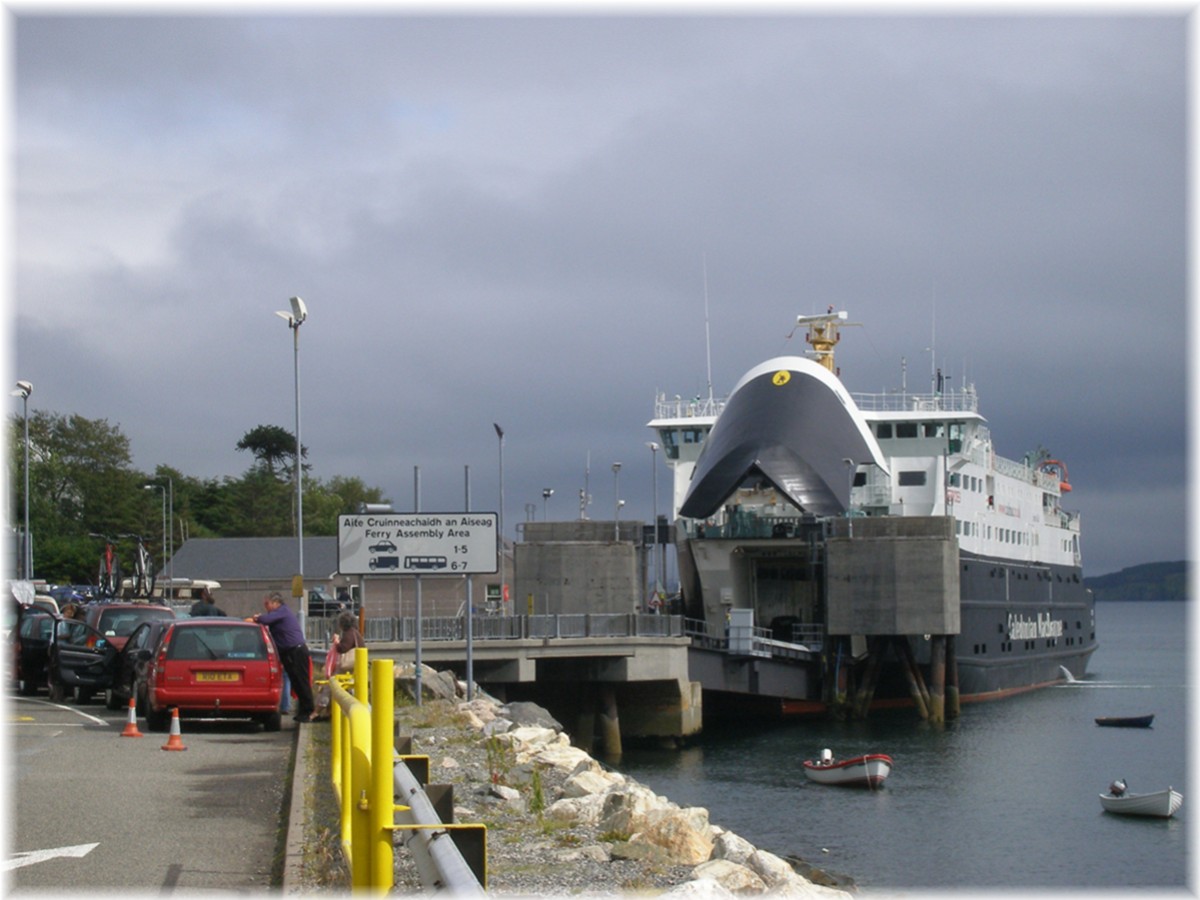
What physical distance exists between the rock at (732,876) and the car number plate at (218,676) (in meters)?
7.43

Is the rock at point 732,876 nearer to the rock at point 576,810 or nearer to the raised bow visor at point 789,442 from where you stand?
the rock at point 576,810

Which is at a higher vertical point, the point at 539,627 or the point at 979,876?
the point at 539,627

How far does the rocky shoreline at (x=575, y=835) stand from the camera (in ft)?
26.0

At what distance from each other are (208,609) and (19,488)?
68.3 m

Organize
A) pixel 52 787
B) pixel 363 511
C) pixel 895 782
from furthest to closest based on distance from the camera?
pixel 895 782 < pixel 363 511 < pixel 52 787

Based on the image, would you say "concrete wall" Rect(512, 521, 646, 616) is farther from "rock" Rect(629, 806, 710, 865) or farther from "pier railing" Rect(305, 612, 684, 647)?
"rock" Rect(629, 806, 710, 865)

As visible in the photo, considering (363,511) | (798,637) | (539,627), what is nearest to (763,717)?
(798,637)

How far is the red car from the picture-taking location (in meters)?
15.5

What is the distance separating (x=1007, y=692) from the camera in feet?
153

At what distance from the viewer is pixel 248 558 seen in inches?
2985

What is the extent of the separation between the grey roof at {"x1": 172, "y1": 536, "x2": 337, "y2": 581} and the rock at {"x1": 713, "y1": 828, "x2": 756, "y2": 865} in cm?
6228

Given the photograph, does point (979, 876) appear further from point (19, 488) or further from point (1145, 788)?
point (19, 488)

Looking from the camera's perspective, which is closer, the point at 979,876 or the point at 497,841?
the point at 497,841

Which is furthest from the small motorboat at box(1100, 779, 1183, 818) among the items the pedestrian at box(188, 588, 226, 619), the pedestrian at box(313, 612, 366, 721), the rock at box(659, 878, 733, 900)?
the rock at box(659, 878, 733, 900)
